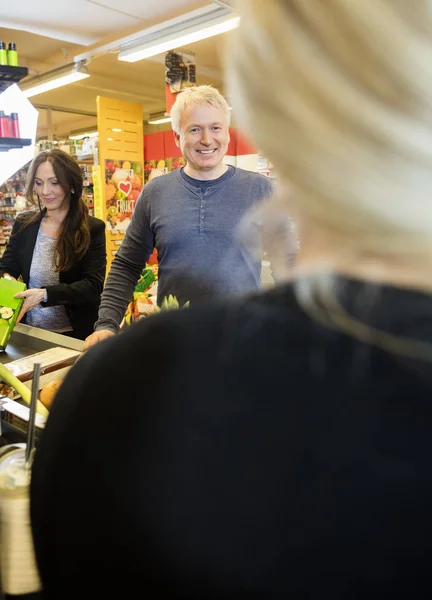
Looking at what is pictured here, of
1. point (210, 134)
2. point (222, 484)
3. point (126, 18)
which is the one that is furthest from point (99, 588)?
point (126, 18)

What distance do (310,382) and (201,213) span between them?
171 cm

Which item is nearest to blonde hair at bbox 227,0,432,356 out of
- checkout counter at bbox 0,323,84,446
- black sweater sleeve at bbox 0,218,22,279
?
checkout counter at bbox 0,323,84,446

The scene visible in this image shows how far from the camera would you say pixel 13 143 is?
3.30 meters

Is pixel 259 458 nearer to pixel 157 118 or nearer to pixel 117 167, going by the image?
pixel 117 167

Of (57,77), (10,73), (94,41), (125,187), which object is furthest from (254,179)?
(125,187)

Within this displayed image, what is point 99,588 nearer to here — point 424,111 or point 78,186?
point 424,111

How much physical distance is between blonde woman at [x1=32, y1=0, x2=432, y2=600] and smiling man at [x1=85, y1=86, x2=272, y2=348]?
62.0 inches

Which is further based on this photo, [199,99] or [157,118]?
[157,118]

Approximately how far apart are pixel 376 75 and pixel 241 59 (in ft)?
0.37

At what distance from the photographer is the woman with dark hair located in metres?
2.61

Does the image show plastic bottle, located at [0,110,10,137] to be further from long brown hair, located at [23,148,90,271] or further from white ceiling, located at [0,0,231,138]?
white ceiling, located at [0,0,231,138]

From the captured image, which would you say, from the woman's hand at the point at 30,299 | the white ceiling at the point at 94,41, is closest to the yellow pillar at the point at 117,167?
the white ceiling at the point at 94,41

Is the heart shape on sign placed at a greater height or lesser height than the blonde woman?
greater

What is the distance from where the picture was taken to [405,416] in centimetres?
35
